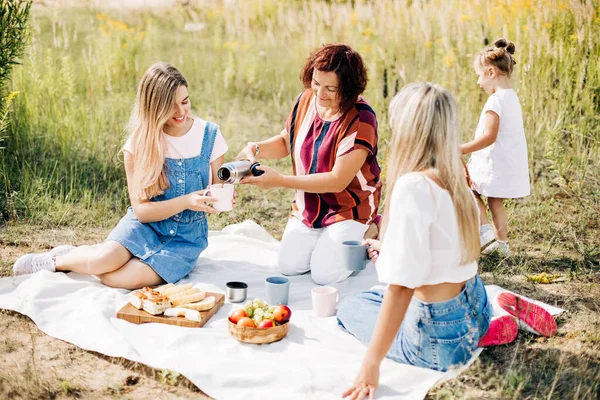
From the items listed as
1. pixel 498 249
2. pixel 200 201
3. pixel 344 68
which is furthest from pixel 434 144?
pixel 498 249

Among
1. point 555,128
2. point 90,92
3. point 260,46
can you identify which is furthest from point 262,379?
point 260,46

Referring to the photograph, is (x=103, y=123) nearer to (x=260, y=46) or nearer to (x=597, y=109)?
(x=260, y=46)

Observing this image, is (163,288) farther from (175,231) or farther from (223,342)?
(223,342)

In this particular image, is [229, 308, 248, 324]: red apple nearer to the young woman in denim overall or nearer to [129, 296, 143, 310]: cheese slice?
[129, 296, 143, 310]: cheese slice

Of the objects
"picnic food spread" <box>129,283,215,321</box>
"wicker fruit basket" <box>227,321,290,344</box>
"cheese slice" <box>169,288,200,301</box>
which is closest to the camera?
"wicker fruit basket" <box>227,321,290,344</box>

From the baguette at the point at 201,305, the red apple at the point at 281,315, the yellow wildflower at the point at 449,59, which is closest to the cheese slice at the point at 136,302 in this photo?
the baguette at the point at 201,305

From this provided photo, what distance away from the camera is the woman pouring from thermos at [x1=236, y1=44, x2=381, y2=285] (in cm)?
437

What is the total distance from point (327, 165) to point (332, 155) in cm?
8

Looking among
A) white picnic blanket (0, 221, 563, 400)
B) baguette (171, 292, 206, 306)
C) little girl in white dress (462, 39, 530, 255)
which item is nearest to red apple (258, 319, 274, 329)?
white picnic blanket (0, 221, 563, 400)

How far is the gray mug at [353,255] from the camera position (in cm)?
415

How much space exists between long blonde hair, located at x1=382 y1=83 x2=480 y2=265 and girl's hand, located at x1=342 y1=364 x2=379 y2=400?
24.8 inches

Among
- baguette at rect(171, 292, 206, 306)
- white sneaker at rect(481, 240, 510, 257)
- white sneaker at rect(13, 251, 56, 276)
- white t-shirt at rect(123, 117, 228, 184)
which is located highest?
white t-shirt at rect(123, 117, 228, 184)

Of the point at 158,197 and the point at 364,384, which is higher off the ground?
→ the point at 158,197

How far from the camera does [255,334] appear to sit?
11.7ft
